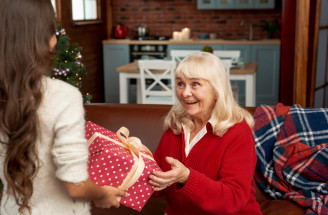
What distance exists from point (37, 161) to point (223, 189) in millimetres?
664

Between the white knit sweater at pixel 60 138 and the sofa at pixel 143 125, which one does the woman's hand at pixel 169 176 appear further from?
the sofa at pixel 143 125

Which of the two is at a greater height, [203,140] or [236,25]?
[236,25]

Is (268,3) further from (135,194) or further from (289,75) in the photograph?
(135,194)

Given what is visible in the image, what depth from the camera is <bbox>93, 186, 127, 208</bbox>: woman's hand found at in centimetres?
117

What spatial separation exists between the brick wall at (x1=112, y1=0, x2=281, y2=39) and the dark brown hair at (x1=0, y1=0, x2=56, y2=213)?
20.1ft

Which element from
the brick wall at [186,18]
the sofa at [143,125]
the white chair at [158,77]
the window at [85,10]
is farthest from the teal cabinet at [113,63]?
the sofa at [143,125]

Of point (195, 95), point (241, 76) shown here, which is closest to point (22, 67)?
point (195, 95)

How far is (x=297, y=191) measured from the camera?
206 centimetres

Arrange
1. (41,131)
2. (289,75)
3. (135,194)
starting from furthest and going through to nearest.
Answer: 1. (289,75)
2. (135,194)
3. (41,131)

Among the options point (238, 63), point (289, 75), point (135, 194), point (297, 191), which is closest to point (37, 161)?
Answer: point (135, 194)

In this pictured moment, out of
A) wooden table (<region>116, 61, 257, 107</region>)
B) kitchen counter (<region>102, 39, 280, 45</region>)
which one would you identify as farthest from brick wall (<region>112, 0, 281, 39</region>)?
wooden table (<region>116, 61, 257, 107</region>)

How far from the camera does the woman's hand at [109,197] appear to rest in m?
1.17

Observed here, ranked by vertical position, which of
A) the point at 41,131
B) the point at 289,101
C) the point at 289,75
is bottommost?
the point at 289,101

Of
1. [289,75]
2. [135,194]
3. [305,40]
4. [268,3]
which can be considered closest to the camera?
[135,194]
